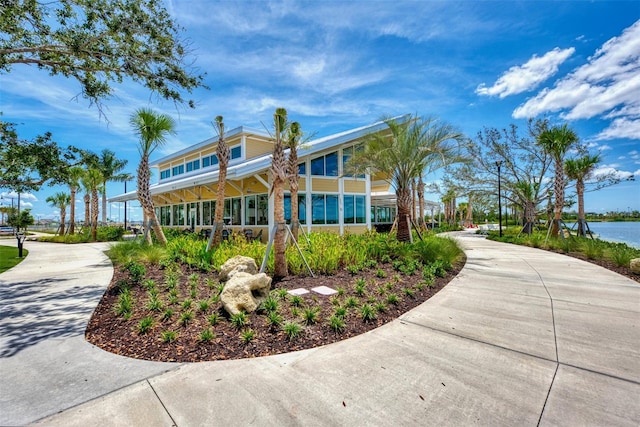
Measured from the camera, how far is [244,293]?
4.52 m

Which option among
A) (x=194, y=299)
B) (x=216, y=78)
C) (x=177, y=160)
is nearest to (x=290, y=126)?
(x=216, y=78)

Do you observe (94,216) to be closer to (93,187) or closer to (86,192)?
(93,187)

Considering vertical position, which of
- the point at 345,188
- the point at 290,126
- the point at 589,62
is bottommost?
the point at 345,188

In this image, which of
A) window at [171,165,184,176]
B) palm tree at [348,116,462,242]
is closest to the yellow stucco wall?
palm tree at [348,116,462,242]

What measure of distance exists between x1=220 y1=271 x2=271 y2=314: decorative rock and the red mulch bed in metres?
0.18

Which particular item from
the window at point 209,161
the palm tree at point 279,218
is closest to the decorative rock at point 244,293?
the palm tree at point 279,218

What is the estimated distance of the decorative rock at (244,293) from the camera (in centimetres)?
439

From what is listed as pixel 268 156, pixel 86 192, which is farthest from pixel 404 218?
pixel 86 192

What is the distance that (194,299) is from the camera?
525 centimetres

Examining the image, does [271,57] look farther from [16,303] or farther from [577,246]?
[577,246]

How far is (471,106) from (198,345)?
1362cm

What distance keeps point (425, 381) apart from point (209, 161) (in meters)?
20.4

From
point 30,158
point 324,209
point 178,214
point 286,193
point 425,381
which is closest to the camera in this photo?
point 425,381

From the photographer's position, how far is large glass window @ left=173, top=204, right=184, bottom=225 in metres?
22.1
